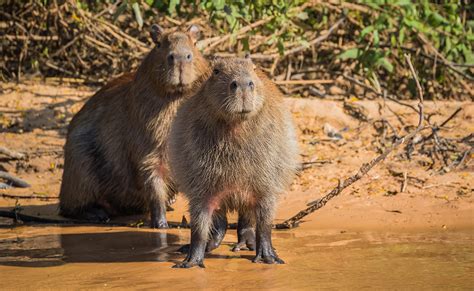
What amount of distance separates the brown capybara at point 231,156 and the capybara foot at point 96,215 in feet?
6.51

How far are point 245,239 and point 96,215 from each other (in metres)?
1.93

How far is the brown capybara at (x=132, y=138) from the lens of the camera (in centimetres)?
625

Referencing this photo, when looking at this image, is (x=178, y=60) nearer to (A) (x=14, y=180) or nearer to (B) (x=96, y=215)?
Answer: (B) (x=96, y=215)

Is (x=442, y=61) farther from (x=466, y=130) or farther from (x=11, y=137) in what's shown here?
(x=11, y=137)

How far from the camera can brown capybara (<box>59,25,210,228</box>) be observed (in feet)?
20.5

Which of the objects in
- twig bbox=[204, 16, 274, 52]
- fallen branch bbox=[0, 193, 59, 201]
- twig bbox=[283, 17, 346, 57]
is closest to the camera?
fallen branch bbox=[0, 193, 59, 201]

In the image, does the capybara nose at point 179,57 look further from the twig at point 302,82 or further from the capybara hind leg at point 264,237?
the twig at point 302,82

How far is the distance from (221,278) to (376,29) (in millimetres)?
4782

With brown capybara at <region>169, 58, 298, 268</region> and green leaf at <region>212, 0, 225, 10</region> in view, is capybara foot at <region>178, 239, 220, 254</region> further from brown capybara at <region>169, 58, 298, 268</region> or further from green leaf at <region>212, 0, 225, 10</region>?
green leaf at <region>212, 0, 225, 10</region>

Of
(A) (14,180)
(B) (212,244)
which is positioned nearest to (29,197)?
(A) (14,180)

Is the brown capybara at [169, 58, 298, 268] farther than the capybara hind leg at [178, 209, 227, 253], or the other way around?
the capybara hind leg at [178, 209, 227, 253]

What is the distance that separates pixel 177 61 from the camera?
616cm

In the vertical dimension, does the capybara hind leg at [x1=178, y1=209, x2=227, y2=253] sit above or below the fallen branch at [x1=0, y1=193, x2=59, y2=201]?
below

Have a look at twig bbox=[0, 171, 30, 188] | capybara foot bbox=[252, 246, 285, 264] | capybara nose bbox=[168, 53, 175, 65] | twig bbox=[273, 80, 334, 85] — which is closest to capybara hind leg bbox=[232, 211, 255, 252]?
capybara foot bbox=[252, 246, 285, 264]
